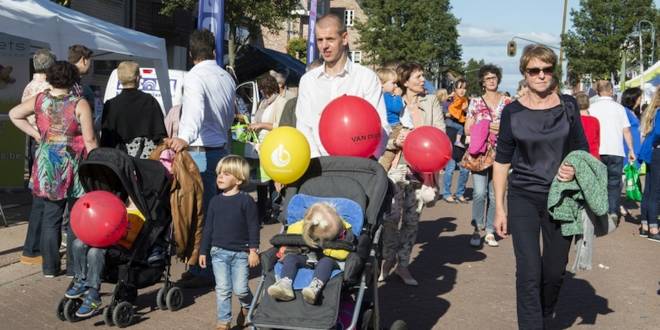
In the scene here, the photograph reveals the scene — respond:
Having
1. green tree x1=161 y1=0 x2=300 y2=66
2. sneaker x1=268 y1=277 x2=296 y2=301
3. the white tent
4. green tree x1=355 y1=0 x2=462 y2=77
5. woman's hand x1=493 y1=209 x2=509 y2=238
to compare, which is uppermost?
green tree x1=355 y1=0 x2=462 y2=77

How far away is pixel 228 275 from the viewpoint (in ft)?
21.0

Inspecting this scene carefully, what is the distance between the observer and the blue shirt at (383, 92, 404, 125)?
8.16 meters

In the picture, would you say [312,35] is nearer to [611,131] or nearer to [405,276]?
[611,131]

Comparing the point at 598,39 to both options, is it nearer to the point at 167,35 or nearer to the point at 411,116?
the point at 167,35

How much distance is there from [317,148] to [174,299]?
178cm

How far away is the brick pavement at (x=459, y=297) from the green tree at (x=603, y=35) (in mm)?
47571

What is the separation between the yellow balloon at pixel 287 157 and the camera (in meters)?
5.53

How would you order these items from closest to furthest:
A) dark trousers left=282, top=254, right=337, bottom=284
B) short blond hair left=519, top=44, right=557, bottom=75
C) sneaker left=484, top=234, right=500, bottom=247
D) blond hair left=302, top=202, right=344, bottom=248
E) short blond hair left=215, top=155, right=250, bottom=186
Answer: dark trousers left=282, top=254, right=337, bottom=284, blond hair left=302, top=202, right=344, bottom=248, short blond hair left=519, top=44, right=557, bottom=75, short blond hair left=215, top=155, right=250, bottom=186, sneaker left=484, top=234, right=500, bottom=247

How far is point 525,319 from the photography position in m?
5.79

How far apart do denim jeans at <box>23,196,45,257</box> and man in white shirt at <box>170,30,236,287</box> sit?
1.59 metres

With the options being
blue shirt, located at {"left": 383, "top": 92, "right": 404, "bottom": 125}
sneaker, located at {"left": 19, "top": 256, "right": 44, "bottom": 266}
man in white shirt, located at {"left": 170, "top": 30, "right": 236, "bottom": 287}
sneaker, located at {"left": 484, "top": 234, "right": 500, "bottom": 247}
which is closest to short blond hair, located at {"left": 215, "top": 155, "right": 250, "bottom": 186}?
man in white shirt, located at {"left": 170, "top": 30, "right": 236, "bottom": 287}

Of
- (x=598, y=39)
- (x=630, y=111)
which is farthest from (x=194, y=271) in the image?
(x=598, y=39)

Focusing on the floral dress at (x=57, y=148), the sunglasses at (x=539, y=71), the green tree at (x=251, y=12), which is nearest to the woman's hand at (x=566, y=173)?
the sunglasses at (x=539, y=71)

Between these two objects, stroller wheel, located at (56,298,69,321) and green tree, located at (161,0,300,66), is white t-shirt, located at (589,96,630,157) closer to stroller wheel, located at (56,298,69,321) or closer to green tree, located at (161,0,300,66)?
stroller wheel, located at (56,298,69,321)
